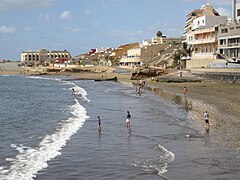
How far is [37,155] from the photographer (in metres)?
17.0

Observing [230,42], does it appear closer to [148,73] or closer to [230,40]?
[230,40]

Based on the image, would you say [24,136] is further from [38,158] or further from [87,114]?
[87,114]

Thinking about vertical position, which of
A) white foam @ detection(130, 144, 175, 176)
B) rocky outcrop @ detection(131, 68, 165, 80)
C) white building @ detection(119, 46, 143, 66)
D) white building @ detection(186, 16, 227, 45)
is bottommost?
white foam @ detection(130, 144, 175, 176)

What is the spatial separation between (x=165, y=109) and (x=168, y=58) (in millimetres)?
69888

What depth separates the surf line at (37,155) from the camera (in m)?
14.2

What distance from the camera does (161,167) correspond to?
14641mm

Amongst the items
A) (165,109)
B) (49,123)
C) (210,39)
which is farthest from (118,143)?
(210,39)

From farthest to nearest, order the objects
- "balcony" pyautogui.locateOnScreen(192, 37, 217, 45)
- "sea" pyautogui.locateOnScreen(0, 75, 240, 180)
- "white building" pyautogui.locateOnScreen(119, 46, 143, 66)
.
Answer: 1. "white building" pyautogui.locateOnScreen(119, 46, 143, 66)
2. "balcony" pyautogui.locateOnScreen(192, 37, 217, 45)
3. "sea" pyautogui.locateOnScreen(0, 75, 240, 180)

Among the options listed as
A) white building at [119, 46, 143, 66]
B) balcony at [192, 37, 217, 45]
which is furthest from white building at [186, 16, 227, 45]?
white building at [119, 46, 143, 66]

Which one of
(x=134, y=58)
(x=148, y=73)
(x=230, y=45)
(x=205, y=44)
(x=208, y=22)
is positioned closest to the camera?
(x=230, y=45)

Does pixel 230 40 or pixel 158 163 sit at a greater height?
pixel 230 40

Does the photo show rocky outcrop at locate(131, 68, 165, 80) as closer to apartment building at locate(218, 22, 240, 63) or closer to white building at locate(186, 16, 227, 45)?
white building at locate(186, 16, 227, 45)

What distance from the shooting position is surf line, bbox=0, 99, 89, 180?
46.8 ft

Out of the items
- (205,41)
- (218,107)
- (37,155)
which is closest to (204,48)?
(205,41)
